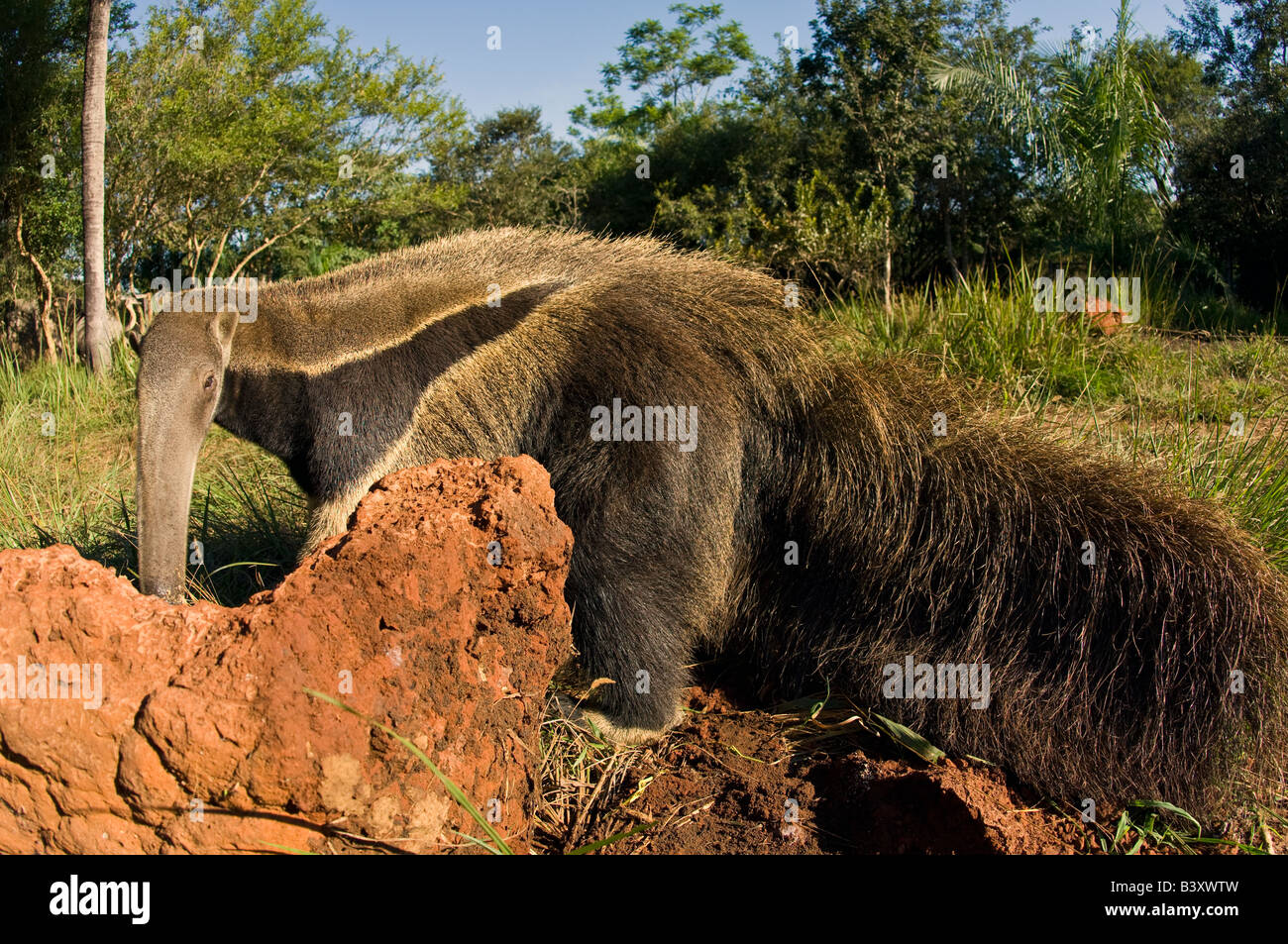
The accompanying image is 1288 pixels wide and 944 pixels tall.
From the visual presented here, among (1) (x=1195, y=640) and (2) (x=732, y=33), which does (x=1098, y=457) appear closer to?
(1) (x=1195, y=640)

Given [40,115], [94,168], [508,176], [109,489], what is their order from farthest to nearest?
[508,176] → [40,115] → [94,168] → [109,489]

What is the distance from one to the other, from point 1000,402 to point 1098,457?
267 centimetres

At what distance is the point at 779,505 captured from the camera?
4.36 m

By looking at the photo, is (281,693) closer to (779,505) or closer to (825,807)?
(825,807)

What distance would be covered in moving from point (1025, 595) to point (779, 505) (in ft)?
4.00

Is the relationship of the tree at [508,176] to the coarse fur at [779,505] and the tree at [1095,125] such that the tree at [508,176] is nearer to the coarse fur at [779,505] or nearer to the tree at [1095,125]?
the tree at [1095,125]

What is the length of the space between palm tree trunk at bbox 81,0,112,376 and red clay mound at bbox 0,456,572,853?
13962mm

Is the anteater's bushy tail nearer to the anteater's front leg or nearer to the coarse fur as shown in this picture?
the coarse fur

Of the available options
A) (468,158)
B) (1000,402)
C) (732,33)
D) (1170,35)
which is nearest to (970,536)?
(1000,402)

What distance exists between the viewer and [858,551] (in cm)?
412

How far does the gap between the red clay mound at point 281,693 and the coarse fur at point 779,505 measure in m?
1.09

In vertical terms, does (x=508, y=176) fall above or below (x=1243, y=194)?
above

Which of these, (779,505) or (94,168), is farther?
(94,168)

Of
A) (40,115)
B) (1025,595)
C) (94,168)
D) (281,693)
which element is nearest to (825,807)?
(1025,595)
